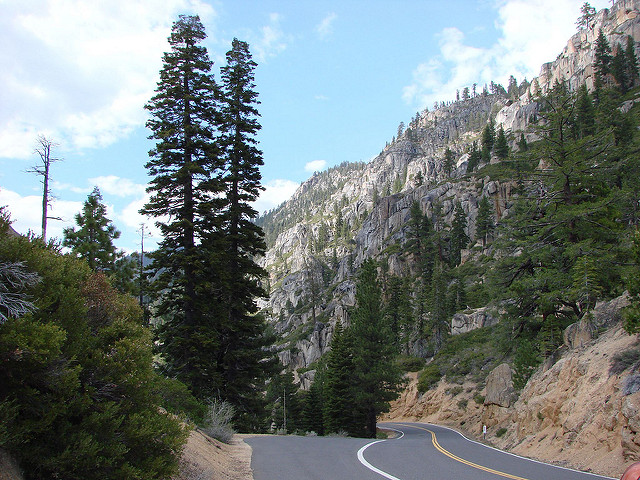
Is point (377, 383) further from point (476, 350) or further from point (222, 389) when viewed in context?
point (476, 350)

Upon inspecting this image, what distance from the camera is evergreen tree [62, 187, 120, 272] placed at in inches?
811

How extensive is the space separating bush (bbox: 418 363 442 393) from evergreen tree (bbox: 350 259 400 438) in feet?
46.4

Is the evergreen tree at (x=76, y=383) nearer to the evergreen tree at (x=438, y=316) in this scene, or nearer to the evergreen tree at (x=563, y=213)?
the evergreen tree at (x=563, y=213)

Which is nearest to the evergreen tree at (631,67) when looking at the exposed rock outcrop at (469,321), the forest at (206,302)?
the exposed rock outcrop at (469,321)

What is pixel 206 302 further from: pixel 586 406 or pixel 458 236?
pixel 458 236

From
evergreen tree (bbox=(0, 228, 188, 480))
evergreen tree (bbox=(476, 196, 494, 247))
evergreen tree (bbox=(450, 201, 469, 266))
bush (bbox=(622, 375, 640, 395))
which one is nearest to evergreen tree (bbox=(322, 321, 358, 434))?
bush (bbox=(622, 375, 640, 395))

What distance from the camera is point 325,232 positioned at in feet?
567

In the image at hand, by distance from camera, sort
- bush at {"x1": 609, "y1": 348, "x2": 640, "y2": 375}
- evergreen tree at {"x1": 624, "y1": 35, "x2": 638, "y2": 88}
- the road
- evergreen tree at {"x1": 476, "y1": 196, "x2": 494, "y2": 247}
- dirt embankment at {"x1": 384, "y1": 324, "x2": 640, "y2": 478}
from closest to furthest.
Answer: the road
dirt embankment at {"x1": 384, "y1": 324, "x2": 640, "y2": 478}
bush at {"x1": 609, "y1": 348, "x2": 640, "y2": 375}
evergreen tree at {"x1": 476, "y1": 196, "x2": 494, "y2": 247}
evergreen tree at {"x1": 624, "y1": 35, "x2": 638, "y2": 88}

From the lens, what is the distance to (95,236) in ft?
71.2

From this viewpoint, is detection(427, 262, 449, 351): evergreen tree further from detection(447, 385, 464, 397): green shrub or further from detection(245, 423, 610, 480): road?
detection(245, 423, 610, 480): road

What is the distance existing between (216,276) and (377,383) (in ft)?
51.1

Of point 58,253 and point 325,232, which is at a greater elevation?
point 325,232

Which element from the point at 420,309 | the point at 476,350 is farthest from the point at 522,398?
the point at 420,309

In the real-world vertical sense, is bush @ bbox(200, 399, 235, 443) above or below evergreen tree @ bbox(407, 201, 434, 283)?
below
